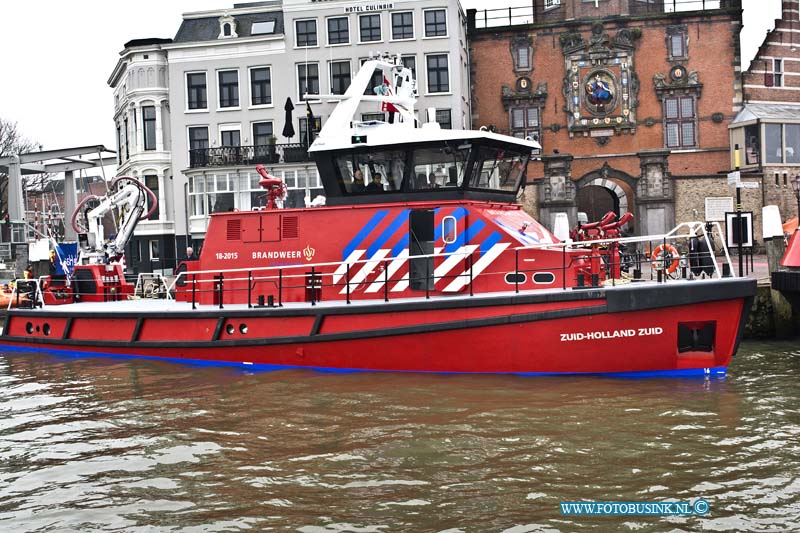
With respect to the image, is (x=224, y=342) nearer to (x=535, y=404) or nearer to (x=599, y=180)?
(x=535, y=404)

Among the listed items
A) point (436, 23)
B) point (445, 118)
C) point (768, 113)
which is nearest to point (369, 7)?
point (436, 23)

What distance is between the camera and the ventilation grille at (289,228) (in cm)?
1229

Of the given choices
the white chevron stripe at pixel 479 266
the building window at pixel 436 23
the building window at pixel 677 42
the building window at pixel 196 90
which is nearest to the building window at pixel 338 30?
the building window at pixel 436 23

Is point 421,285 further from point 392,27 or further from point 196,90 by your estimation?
point 196,90

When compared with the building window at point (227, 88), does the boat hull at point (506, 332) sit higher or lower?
lower

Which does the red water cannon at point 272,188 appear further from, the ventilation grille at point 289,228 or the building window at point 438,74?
the building window at point 438,74

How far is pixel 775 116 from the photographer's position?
30.9 meters

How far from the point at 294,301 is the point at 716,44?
26.3 m

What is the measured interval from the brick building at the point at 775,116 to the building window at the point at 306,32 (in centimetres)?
1678

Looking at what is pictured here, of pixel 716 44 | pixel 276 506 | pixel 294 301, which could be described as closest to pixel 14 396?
pixel 294 301

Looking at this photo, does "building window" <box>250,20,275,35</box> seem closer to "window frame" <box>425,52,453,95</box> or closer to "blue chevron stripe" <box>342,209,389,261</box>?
"window frame" <box>425,52,453,95</box>

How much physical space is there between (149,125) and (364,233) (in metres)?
24.7

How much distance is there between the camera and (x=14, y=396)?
1078 centimetres

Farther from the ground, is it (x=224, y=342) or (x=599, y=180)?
(x=599, y=180)
